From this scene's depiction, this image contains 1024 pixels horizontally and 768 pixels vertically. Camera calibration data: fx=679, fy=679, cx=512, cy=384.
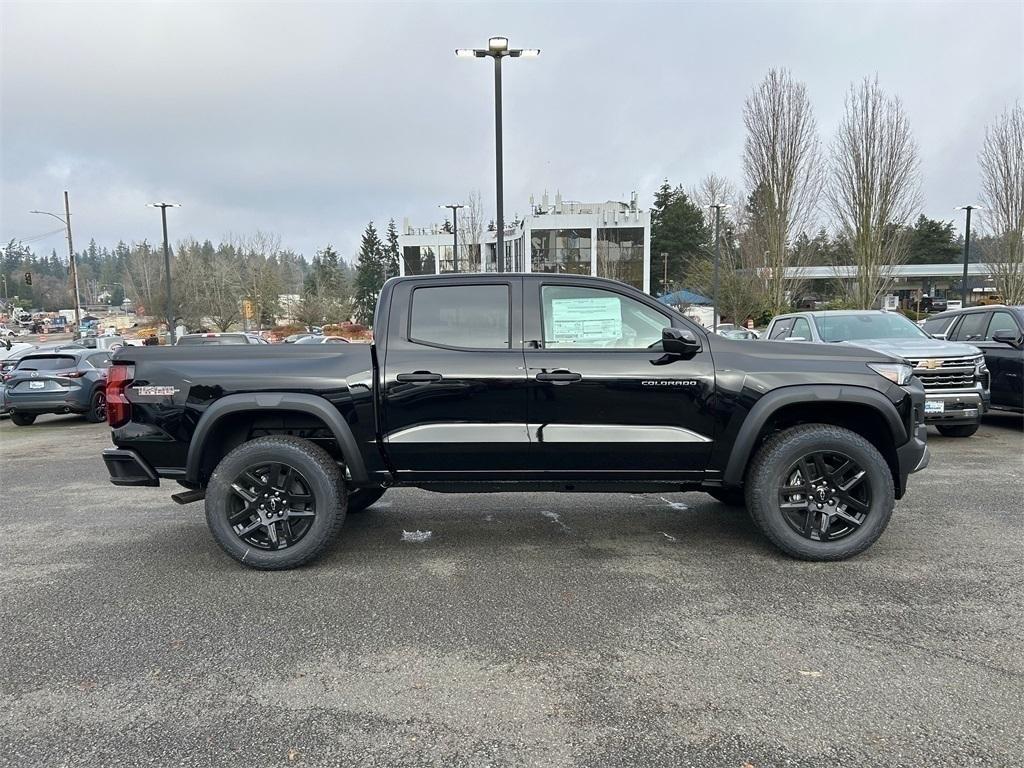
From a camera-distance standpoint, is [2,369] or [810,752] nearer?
[810,752]

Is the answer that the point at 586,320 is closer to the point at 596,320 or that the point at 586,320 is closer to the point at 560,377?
the point at 596,320

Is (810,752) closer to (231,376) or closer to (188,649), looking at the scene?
(188,649)

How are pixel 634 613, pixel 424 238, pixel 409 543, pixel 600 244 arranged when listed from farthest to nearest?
1. pixel 424 238
2. pixel 600 244
3. pixel 409 543
4. pixel 634 613

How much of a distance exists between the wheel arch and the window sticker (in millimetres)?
1037

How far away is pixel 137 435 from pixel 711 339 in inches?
151

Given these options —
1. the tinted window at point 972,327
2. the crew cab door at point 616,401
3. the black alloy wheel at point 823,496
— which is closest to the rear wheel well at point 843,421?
the black alloy wheel at point 823,496

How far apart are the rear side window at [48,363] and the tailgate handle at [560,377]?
1289cm

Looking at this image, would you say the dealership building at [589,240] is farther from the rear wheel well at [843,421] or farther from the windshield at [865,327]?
the rear wheel well at [843,421]

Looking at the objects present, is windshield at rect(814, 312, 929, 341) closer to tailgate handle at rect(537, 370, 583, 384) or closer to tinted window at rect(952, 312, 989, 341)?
tinted window at rect(952, 312, 989, 341)

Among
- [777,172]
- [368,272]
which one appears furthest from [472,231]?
[368,272]

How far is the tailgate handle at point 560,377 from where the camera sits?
4332 mm

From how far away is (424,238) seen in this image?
5994cm

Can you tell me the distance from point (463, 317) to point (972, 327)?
9.59 meters

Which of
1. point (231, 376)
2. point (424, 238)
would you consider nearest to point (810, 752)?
point (231, 376)
